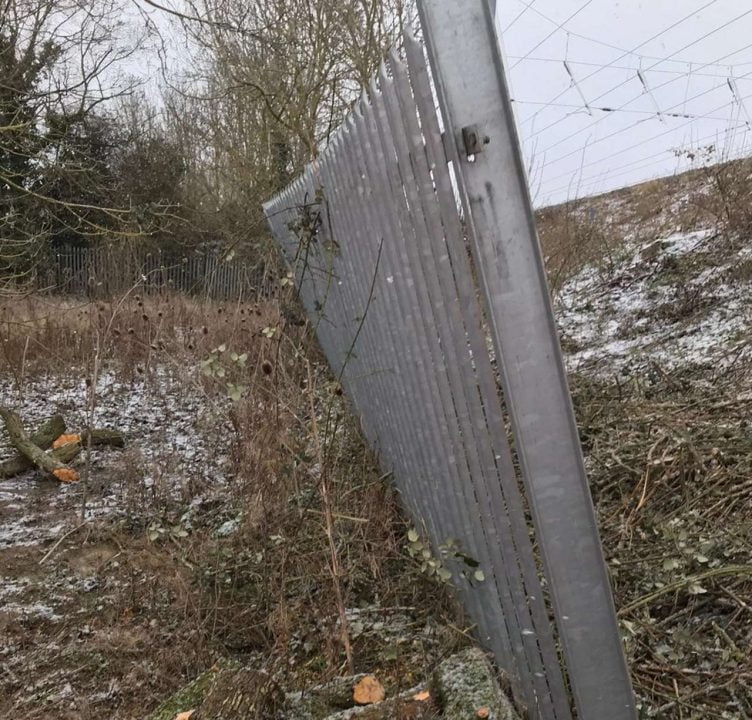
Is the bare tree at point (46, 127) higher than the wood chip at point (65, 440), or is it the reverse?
the bare tree at point (46, 127)

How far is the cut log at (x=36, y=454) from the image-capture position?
14.8 feet

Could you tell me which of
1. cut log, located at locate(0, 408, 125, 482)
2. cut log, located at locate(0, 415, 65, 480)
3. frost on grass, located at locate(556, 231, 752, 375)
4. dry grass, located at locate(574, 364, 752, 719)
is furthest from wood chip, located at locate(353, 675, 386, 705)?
cut log, located at locate(0, 415, 65, 480)

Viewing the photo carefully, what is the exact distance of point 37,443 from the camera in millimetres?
4926

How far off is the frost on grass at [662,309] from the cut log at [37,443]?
4061 mm

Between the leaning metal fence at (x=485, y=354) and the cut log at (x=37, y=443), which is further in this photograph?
the cut log at (x=37, y=443)

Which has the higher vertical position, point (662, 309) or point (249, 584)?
point (662, 309)

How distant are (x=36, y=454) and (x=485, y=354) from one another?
4280mm

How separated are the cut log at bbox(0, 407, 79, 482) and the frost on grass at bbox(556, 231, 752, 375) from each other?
369 cm

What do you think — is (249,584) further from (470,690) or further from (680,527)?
(680,527)

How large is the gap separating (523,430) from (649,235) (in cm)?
633

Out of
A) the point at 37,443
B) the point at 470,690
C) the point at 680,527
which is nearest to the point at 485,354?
the point at 470,690

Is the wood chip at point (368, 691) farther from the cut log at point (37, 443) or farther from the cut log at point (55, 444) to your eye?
the cut log at point (37, 443)

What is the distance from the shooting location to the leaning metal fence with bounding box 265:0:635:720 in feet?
3.88

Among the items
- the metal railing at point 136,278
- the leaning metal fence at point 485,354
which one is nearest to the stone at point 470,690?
the leaning metal fence at point 485,354
